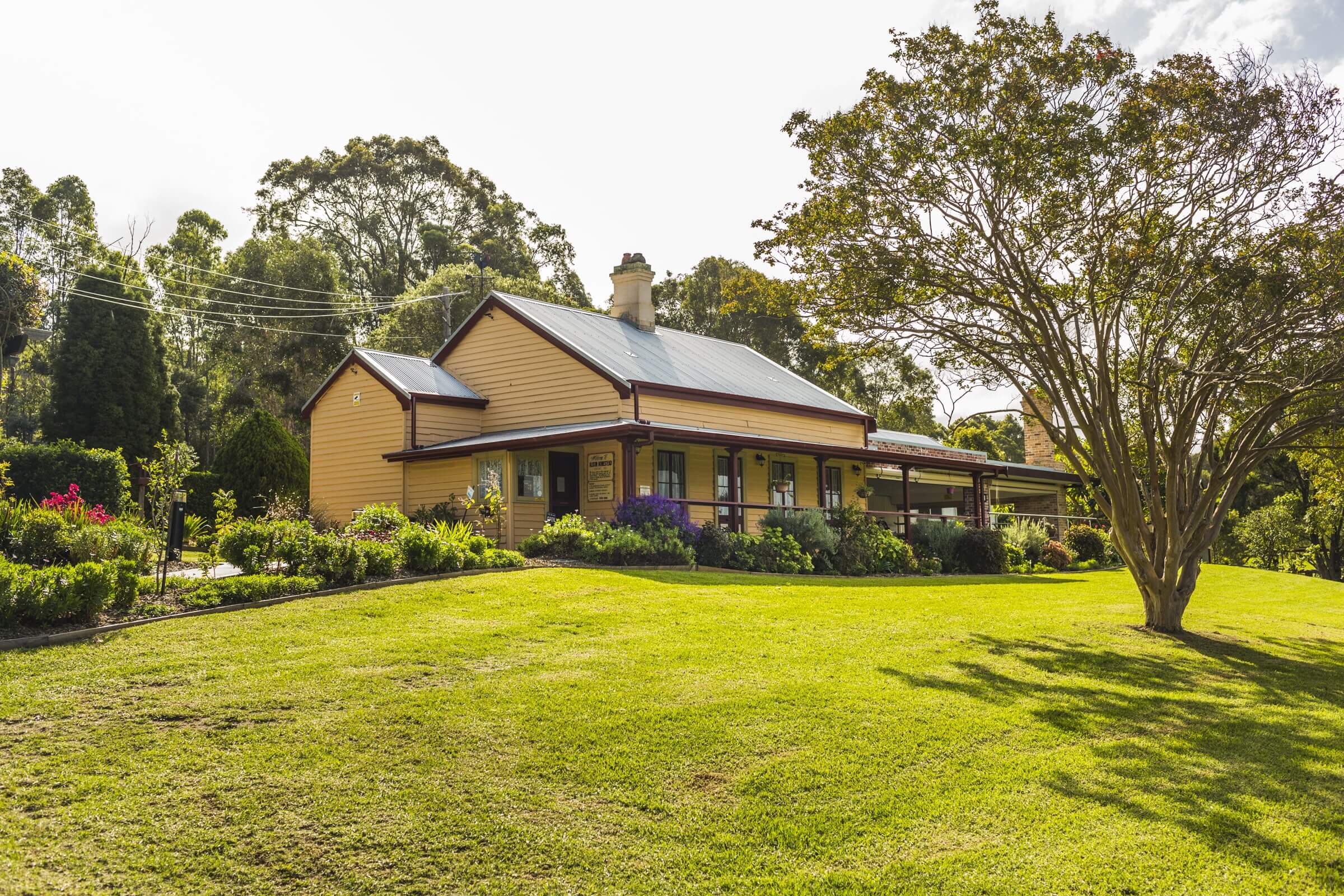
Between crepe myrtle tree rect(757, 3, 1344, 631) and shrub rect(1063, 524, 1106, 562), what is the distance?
1543cm

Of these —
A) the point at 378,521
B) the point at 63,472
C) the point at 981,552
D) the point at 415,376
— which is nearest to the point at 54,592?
the point at 378,521

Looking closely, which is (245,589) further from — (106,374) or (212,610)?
(106,374)

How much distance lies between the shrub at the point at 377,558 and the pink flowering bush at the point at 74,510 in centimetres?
310

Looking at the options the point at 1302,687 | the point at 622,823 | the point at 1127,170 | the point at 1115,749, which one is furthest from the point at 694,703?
the point at 1127,170

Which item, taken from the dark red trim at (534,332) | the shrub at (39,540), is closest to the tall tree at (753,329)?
the dark red trim at (534,332)

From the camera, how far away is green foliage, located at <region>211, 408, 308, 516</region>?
23922mm

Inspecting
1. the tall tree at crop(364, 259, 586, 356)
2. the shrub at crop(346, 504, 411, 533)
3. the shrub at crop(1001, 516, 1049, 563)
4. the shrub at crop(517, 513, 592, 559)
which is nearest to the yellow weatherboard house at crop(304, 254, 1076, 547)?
the shrub at crop(1001, 516, 1049, 563)

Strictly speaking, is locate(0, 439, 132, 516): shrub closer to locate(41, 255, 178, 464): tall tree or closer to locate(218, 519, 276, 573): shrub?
locate(218, 519, 276, 573): shrub

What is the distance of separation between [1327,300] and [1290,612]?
6951mm

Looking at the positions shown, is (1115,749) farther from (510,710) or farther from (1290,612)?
(1290,612)

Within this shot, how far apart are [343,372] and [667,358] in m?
7.91

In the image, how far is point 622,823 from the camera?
557 centimetres

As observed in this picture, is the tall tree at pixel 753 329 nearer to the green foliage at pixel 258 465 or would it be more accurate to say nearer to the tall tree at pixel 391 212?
the tall tree at pixel 391 212

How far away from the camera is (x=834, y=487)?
88.0ft
